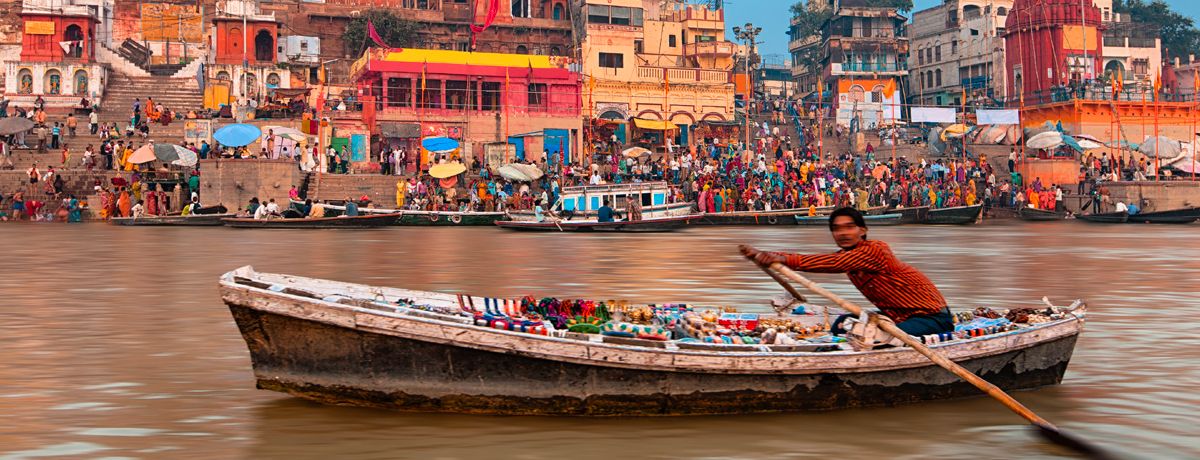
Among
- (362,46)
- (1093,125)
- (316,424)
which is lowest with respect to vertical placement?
(316,424)

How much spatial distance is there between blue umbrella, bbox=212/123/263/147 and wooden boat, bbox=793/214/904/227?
1527cm

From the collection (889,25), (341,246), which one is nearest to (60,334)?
(341,246)

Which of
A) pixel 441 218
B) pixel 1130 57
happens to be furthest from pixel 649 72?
pixel 1130 57

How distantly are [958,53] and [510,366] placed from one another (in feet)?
197

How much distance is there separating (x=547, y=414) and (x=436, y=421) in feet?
2.10

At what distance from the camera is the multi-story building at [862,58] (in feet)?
198

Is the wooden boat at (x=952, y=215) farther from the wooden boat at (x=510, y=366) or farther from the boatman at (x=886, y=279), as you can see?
the wooden boat at (x=510, y=366)

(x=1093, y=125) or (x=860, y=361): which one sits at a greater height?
(x=1093, y=125)

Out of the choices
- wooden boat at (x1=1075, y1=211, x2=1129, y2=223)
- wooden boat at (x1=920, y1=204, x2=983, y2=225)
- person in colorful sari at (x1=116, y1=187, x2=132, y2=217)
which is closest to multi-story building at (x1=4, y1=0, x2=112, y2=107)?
person in colorful sari at (x1=116, y1=187, x2=132, y2=217)

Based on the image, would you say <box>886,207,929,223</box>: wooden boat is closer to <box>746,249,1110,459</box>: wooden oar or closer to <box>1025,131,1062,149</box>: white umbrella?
<box>1025,131,1062,149</box>: white umbrella

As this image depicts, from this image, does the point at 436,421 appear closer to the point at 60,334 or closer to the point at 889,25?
the point at 60,334

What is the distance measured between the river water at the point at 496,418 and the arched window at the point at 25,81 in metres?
25.2

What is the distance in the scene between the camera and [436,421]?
22.9 ft

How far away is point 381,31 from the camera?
5388cm
